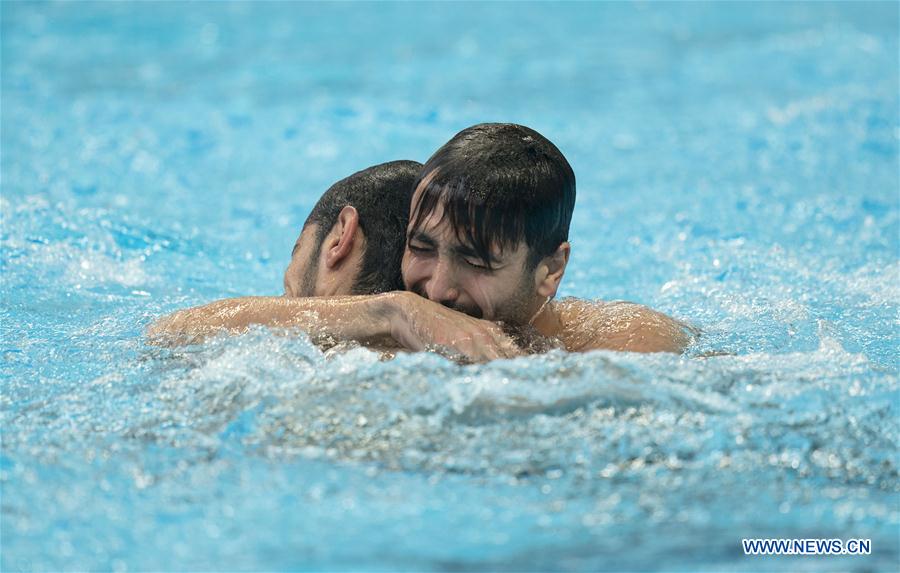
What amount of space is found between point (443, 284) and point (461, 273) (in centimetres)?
5

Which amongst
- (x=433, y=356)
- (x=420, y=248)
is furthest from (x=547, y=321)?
(x=433, y=356)

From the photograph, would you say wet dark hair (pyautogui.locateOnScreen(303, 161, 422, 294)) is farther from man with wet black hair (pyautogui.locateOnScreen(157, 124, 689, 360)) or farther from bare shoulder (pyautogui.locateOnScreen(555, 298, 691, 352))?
bare shoulder (pyautogui.locateOnScreen(555, 298, 691, 352))

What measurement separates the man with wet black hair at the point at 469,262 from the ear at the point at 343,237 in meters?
0.24

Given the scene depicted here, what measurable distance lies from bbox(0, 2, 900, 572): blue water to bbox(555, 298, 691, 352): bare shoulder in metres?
0.11

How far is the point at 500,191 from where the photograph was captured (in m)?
2.70

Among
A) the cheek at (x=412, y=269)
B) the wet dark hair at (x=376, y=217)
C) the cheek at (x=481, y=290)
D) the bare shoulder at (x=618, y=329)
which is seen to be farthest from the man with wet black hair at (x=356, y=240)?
the bare shoulder at (x=618, y=329)

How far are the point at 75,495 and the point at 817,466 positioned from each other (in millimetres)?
1549

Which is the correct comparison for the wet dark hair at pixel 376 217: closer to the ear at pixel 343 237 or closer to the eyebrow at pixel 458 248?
the ear at pixel 343 237

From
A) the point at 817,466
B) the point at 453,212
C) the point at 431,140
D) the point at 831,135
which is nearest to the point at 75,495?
the point at 453,212

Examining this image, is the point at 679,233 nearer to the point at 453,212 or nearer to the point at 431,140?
the point at 431,140

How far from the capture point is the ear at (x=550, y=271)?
2.83 metres

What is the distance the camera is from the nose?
108 inches

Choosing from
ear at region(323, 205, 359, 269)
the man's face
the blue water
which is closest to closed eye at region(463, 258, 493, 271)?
the man's face

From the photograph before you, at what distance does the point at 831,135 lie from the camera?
6.18 m
